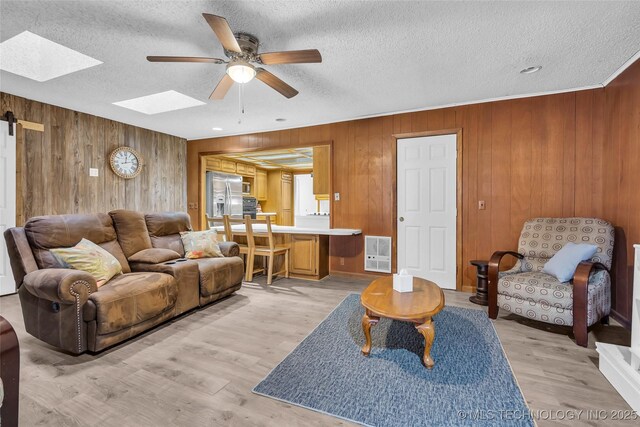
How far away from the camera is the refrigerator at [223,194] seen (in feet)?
19.9

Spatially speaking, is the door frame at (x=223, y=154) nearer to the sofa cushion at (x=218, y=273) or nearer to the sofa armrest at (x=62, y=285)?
the sofa cushion at (x=218, y=273)

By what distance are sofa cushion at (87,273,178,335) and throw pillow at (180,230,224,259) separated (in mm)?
751

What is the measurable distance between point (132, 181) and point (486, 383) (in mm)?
5541

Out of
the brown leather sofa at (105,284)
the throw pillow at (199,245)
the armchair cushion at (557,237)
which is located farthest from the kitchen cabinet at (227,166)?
the armchair cushion at (557,237)

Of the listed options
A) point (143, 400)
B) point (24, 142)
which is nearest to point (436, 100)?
point (143, 400)

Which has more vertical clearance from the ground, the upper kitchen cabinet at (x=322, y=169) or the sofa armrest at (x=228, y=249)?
the upper kitchen cabinet at (x=322, y=169)

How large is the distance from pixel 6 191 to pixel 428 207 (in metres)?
5.34

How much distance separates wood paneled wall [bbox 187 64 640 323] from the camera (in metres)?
2.87

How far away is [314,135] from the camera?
4852mm

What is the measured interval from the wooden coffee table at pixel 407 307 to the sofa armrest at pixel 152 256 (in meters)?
2.10

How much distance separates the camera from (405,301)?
2154 mm

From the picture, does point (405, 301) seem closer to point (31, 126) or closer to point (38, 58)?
point (38, 58)

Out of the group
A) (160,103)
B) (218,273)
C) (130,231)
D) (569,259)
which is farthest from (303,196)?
(569,259)

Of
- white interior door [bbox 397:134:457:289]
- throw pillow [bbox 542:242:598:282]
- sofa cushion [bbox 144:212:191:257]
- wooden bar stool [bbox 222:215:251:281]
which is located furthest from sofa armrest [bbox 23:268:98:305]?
throw pillow [bbox 542:242:598:282]
